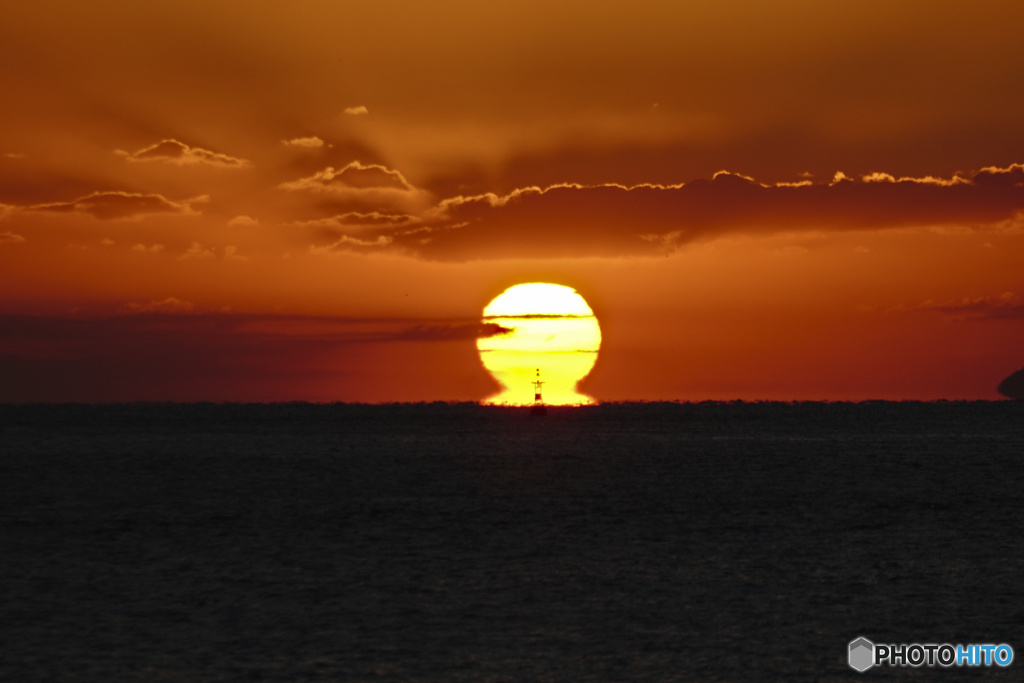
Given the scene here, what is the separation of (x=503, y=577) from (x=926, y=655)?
14945 millimetres

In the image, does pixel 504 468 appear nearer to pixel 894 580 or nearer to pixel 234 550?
pixel 234 550

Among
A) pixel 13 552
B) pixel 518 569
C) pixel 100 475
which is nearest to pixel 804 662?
pixel 518 569

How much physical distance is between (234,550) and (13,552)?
28.6 feet

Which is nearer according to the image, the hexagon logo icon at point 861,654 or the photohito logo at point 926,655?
the hexagon logo icon at point 861,654

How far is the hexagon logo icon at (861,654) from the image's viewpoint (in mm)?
22625

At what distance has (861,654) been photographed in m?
23.9

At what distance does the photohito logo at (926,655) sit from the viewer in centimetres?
2288

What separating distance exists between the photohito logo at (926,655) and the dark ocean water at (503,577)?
1.57 ft

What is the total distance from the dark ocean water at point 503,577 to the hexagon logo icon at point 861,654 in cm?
31

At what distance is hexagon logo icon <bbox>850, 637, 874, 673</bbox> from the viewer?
74.2 ft

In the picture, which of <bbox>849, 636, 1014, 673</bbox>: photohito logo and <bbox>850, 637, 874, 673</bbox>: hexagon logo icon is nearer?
<bbox>850, 637, 874, 673</bbox>: hexagon logo icon

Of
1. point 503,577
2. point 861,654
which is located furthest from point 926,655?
point 503,577

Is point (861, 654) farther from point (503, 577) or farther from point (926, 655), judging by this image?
point (503, 577)

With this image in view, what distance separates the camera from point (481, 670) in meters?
22.4
